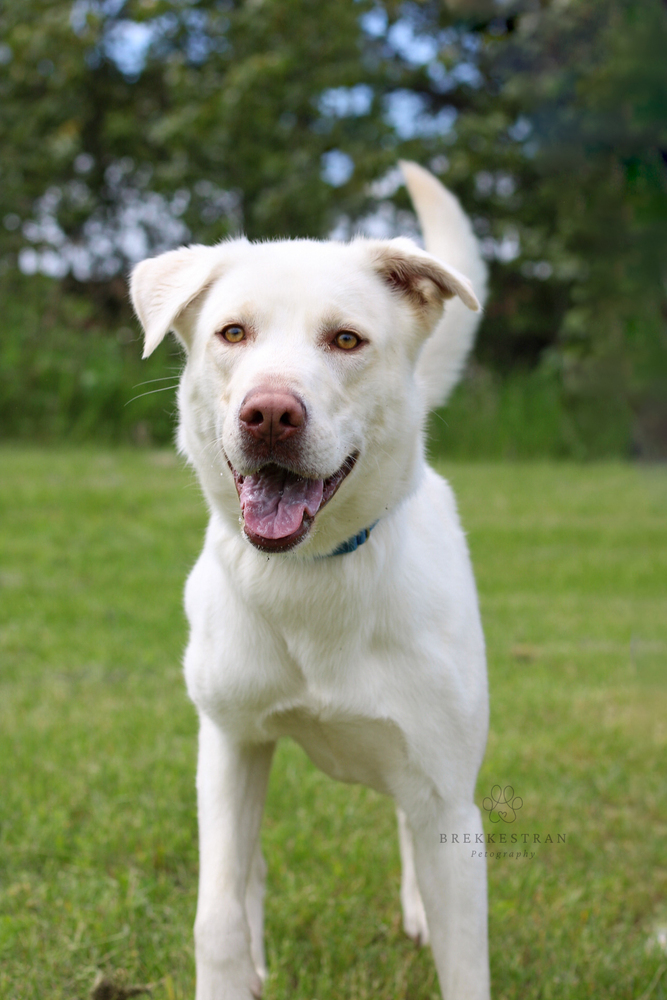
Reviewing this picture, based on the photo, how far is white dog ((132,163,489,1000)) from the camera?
6.55 ft

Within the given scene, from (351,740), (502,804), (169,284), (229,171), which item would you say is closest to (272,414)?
(169,284)

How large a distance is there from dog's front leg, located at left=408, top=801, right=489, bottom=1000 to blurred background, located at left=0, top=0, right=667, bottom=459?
6.83m

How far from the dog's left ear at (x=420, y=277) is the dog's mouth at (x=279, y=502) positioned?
0.47 m

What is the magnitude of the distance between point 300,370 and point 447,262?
1.22 meters

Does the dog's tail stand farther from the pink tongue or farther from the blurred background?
the blurred background

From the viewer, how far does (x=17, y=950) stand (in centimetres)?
235

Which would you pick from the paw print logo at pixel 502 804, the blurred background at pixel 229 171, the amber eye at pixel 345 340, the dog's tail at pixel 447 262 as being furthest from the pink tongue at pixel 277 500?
the blurred background at pixel 229 171

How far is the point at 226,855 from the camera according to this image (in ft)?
6.93

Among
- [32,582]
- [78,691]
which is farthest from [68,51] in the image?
[78,691]

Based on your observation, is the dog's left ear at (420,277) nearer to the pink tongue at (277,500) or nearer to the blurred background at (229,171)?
the pink tongue at (277,500)

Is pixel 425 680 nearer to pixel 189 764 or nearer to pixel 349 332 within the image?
A: pixel 349 332

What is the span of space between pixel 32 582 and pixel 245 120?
8831 mm

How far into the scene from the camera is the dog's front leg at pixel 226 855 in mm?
2010

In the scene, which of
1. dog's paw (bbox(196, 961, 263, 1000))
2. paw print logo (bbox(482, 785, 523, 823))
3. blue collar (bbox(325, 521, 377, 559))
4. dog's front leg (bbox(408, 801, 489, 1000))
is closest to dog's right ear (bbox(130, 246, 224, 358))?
blue collar (bbox(325, 521, 377, 559))
